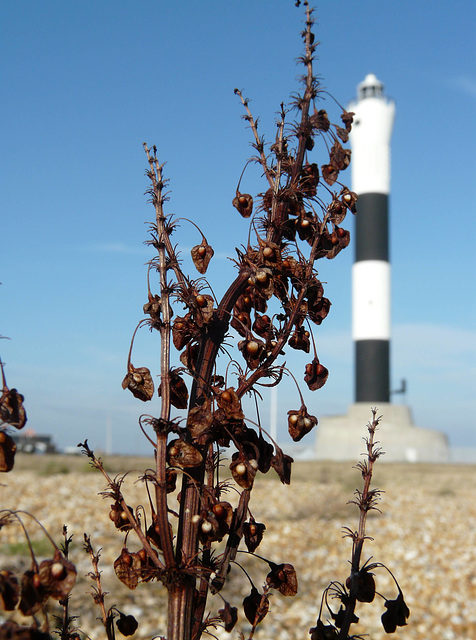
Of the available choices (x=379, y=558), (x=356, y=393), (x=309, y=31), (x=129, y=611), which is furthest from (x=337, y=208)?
(x=356, y=393)

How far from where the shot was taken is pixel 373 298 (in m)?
32.4

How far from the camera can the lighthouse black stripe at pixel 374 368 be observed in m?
32.3

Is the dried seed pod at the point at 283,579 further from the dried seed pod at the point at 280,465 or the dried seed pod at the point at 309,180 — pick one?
the dried seed pod at the point at 309,180

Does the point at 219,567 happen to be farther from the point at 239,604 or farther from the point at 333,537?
the point at 333,537

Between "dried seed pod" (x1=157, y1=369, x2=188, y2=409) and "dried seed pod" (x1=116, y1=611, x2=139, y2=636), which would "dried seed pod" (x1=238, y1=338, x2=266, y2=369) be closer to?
"dried seed pod" (x1=157, y1=369, x2=188, y2=409)

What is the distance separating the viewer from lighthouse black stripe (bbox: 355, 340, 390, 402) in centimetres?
3234

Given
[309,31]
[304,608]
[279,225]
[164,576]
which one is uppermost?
[309,31]

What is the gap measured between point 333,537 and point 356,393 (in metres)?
22.2

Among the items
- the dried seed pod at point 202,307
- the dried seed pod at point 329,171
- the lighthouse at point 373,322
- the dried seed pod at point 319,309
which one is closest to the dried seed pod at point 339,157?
the dried seed pod at point 329,171

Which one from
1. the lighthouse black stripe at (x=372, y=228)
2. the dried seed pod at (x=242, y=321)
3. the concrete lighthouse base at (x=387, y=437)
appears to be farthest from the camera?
the concrete lighthouse base at (x=387, y=437)

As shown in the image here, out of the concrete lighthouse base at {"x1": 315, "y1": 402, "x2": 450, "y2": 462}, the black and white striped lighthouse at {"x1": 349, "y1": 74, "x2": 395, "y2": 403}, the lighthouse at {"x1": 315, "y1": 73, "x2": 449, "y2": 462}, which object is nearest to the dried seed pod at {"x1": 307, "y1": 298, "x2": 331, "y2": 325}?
the lighthouse at {"x1": 315, "y1": 73, "x2": 449, "y2": 462}

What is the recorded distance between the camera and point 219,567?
1.28m

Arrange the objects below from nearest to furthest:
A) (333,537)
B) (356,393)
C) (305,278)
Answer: (305,278) < (333,537) < (356,393)

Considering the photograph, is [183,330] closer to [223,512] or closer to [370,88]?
[223,512]
